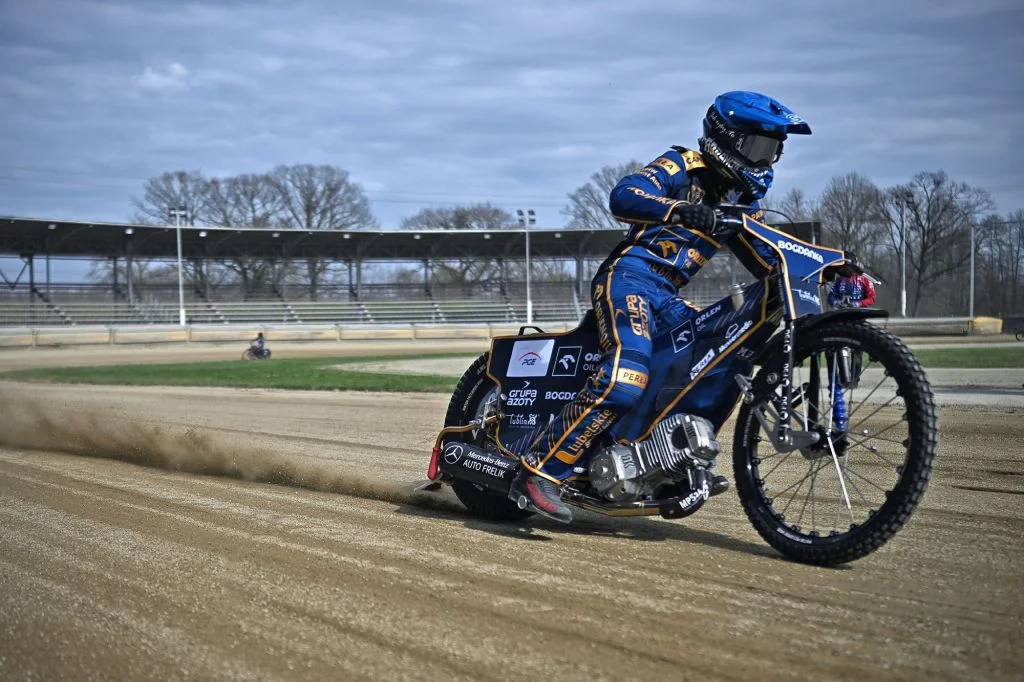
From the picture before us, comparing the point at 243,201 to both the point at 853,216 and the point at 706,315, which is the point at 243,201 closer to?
the point at 853,216

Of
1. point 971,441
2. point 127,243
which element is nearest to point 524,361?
point 971,441

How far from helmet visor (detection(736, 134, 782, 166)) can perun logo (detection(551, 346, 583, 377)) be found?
55.4 inches

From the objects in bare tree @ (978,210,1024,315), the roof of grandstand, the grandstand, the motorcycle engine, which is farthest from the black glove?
bare tree @ (978,210,1024,315)

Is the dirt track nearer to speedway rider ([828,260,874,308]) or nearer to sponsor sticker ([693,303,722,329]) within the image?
sponsor sticker ([693,303,722,329])

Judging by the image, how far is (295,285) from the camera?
6053cm

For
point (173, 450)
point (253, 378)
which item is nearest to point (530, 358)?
point (173, 450)

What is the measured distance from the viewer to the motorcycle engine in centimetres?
447

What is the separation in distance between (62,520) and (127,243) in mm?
54828

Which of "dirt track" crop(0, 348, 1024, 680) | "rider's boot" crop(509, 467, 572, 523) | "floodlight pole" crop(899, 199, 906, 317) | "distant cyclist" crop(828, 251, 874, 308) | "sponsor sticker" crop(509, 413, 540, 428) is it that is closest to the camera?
"dirt track" crop(0, 348, 1024, 680)

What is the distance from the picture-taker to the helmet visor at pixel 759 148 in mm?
4629

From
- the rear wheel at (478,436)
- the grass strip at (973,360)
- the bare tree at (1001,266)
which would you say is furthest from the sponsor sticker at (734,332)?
the bare tree at (1001,266)

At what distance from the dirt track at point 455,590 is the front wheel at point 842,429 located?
16 cm

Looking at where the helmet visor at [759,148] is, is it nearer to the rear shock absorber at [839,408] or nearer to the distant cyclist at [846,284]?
the distant cyclist at [846,284]

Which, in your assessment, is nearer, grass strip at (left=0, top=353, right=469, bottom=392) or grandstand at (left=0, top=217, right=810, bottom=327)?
grass strip at (left=0, top=353, right=469, bottom=392)
